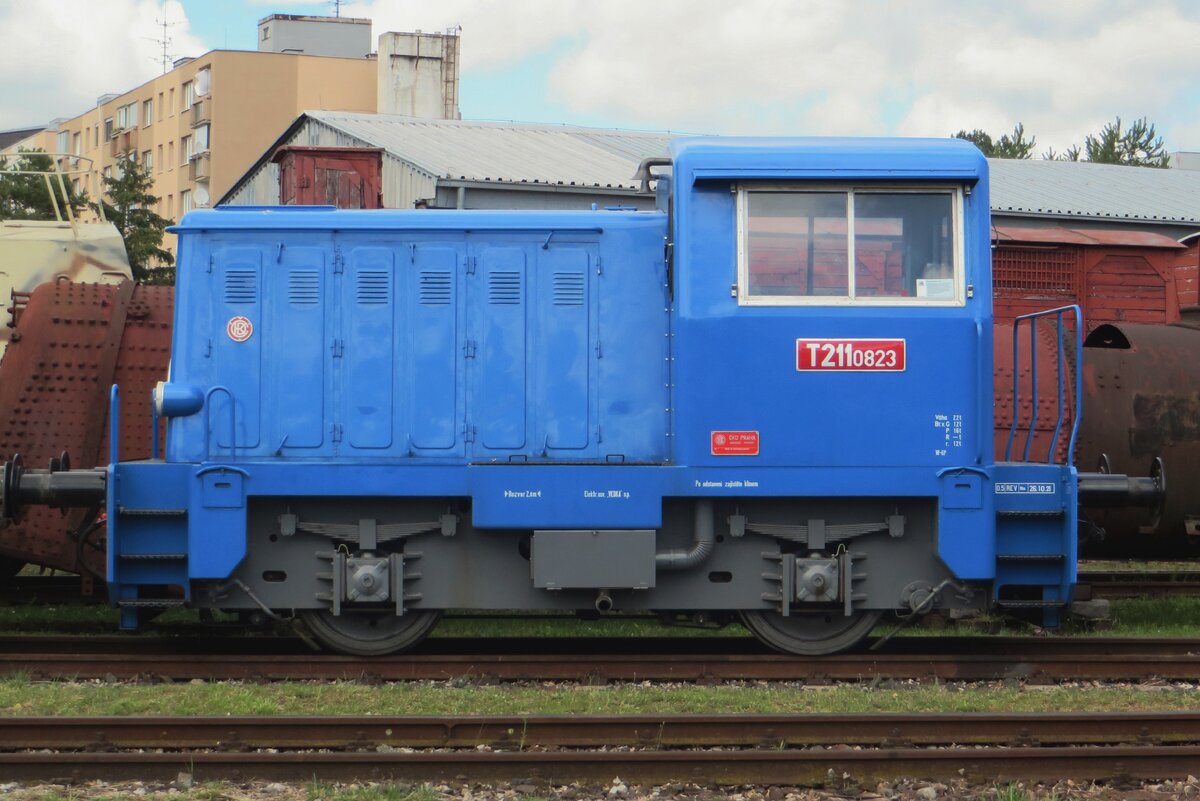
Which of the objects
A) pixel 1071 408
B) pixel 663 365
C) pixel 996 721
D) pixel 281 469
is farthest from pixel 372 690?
pixel 1071 408

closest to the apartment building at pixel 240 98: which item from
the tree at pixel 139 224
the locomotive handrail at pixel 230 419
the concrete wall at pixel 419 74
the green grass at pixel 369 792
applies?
the concrete wall at pixel 419 74

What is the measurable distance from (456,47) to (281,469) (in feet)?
127

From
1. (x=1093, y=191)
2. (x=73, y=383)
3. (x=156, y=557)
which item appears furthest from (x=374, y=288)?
(x=1093, y=191)

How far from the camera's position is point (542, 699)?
8164 millimetres

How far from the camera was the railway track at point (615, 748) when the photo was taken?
6.48 metres

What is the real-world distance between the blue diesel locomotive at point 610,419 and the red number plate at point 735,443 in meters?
0.02

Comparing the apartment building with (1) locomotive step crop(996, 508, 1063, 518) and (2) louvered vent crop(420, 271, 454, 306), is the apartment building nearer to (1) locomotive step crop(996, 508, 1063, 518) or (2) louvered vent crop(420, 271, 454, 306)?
(2) louvered vent crop(420, 271, 454, 306)

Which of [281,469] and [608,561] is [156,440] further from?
[608,561]

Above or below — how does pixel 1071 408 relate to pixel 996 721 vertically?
above

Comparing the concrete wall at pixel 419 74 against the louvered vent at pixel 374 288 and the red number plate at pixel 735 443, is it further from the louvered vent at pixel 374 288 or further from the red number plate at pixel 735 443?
the red number plate at pixel 735 443

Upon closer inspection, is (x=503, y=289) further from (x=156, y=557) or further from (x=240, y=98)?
(x=240, y=98)

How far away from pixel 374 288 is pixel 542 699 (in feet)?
10.5

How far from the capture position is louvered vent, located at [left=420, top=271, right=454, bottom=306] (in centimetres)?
939

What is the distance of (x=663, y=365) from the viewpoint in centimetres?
926
